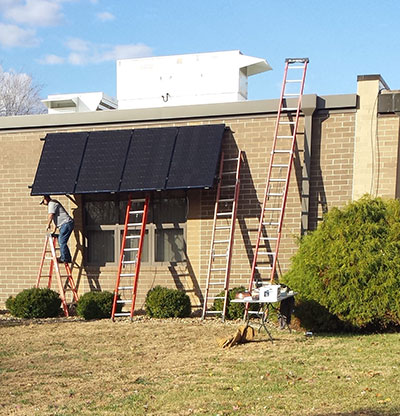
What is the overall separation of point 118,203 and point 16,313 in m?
3.15

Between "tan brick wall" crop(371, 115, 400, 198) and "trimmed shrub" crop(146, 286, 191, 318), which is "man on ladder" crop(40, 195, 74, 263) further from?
"tan brick wall" crop(371, 115, 400, 198)

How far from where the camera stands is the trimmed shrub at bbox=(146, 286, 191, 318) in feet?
40.3

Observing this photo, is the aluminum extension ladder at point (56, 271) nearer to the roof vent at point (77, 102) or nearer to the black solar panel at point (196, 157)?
the black solar panel at point (196, 157)

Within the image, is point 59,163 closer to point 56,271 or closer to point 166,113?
point 56,271

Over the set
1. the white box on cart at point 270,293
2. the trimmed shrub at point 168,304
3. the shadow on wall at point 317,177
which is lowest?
the trimmed shrub at point 168,304

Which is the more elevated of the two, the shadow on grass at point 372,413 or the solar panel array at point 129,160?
the solar panel array at point 129,160

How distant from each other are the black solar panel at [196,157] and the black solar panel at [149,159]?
6.7 inches

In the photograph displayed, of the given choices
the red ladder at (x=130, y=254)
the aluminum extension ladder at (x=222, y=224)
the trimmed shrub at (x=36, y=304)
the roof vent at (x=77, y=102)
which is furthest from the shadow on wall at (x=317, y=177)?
the roof vent at (x=77, y=102)

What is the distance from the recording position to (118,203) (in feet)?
45.5

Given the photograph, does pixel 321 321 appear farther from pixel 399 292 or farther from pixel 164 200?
pixel 164 200

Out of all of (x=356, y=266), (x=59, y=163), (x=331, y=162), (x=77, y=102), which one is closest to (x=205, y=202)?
(x=331, y=162)

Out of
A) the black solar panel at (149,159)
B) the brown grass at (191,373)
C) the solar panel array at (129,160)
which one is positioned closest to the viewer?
the brown grass at (191,373)

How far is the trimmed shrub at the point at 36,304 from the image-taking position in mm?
12781

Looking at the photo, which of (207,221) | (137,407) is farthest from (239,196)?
(137,407)
